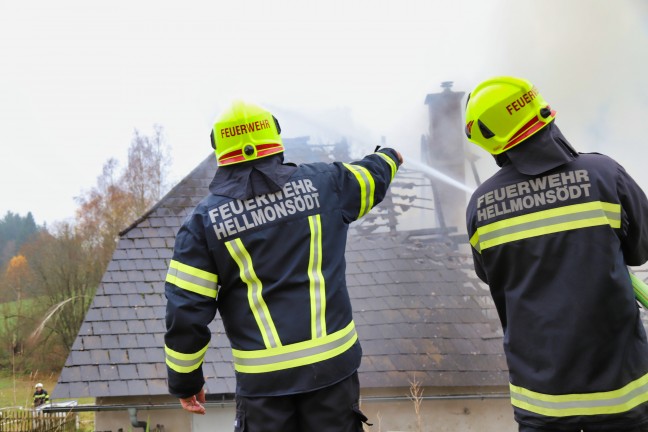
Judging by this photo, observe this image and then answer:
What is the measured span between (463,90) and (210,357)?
5218 millimetres

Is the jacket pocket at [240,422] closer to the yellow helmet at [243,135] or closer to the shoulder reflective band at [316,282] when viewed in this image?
the shoulder reflective band at [316,282]

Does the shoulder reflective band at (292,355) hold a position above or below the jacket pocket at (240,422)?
above

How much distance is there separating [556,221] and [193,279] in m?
1.33

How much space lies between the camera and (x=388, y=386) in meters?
6.12

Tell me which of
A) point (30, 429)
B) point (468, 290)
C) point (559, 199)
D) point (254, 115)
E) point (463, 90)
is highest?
point (463, 90)

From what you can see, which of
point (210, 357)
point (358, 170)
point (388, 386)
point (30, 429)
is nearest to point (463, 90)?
point (388, 386)

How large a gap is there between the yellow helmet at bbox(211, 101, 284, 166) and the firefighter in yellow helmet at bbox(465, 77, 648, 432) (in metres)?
0.91

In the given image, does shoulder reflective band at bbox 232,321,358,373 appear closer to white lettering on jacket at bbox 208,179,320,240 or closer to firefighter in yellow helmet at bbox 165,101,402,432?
firefighter in yellow helmet at bbox 165,101,402,432

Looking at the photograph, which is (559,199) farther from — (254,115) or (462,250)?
(462,250)

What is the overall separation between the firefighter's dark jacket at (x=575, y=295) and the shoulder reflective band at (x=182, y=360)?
1.19 metres

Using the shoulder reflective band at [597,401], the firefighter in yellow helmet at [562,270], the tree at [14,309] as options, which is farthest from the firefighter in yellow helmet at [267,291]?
the tree at [14,309]

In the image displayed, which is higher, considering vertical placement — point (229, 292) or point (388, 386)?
point (229, 292)

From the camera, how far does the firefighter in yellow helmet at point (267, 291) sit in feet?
7.08

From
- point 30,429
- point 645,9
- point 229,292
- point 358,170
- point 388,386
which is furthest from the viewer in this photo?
point 30,429
